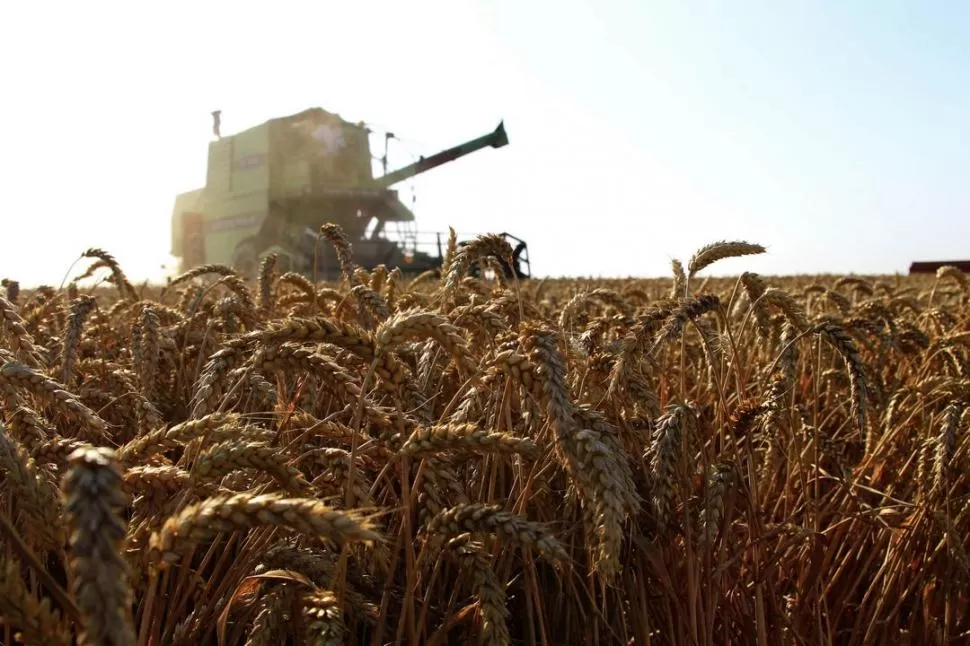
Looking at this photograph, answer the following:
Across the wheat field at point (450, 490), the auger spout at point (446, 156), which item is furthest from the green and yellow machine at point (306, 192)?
the wheat field at point (450, 490)

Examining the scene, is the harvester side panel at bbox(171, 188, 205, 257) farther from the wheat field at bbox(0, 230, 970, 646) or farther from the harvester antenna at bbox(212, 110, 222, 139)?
the wheat field at bbox(0, 230, 970, 646)

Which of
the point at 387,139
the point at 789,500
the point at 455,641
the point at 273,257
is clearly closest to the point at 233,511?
the point at 455,641

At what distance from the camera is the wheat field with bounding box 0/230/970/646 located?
3.14ft

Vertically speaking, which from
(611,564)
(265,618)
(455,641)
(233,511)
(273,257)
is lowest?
(455,641)

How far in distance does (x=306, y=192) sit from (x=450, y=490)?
21.2 meters

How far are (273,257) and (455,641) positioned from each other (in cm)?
195

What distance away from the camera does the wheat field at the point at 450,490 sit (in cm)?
96

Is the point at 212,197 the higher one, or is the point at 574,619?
the point at 212,197

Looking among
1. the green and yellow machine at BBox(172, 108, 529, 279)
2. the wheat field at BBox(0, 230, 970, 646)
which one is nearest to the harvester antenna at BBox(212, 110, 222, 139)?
the green and yellow machine at BBox(172, 108, 529, 279)

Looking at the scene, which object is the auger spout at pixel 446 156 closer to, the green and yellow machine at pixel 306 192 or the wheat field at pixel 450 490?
the green and yellow machine at pixel 306 192

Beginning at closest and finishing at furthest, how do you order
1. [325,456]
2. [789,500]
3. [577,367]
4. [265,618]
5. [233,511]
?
[233,511] → [265,618] → [325,456] → [577,367] → [789,500]

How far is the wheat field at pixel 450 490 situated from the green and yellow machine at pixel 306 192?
1938 cm

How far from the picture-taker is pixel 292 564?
3.97 feet

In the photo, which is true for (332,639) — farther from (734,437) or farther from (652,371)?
(652,371)
